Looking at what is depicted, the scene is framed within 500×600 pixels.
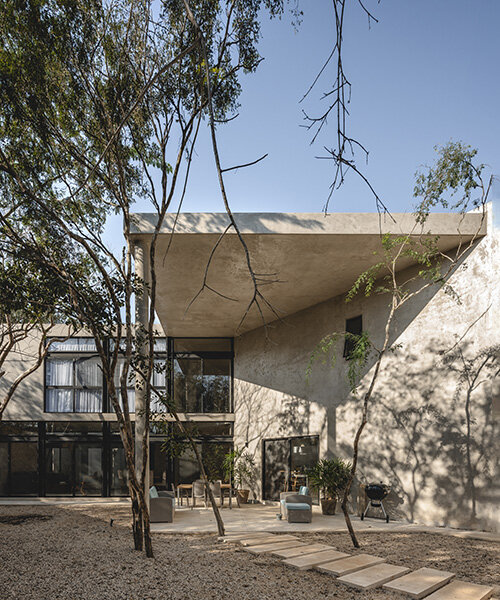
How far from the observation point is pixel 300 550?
23.5ft

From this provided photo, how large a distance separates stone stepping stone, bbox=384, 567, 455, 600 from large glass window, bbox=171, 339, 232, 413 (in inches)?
465

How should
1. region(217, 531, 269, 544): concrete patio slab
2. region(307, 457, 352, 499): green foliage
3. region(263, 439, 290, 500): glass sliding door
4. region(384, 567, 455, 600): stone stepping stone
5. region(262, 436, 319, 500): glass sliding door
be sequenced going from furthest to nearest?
region(263, 439, 290, 500): glass sliding door → region(262, 436, 319, 500): glass sliding door → region(307, 457, 352, 499): green foliage → region(217, 531, 269, 544): concrete patio slab → region(384, 567, 455, 600): stone stepping stone

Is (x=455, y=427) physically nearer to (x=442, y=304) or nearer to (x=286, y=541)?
(x=442, y=304)

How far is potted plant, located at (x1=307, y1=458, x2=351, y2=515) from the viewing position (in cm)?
1112

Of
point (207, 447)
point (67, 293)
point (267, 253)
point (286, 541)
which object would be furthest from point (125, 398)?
point (207, 447)

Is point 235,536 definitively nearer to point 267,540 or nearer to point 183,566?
point 267,540

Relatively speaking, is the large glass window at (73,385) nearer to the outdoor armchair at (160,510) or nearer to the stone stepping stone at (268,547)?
the outdoor armchair at (160,510)

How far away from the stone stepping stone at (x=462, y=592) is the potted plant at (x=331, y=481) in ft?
18.7

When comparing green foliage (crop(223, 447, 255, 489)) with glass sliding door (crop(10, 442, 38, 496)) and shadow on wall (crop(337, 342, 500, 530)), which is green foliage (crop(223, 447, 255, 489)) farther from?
glass sliding door (crop(10, 442, 38, 496))

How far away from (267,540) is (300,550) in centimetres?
98

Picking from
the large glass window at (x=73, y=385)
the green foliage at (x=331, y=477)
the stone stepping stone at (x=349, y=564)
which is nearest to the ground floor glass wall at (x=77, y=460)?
the large glass window at (x=73, y=385)

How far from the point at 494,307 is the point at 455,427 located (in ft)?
7.17

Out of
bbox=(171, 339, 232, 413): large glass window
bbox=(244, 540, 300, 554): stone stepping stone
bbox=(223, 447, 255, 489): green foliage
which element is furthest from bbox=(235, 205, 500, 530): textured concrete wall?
bbox=(171, 339, 232, 413): large glass window

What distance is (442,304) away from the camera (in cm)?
970
